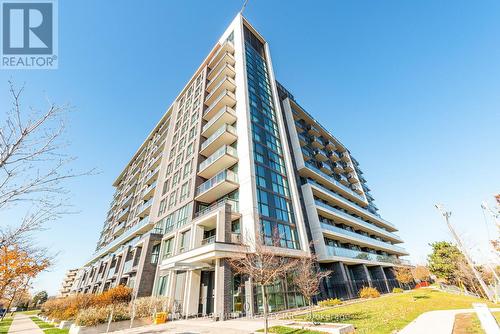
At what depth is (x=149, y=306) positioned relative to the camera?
19.0 m

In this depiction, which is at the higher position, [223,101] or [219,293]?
[223,101]

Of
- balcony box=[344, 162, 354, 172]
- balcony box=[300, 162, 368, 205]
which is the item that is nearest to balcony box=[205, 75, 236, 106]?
balcony box=[300, 162, 368, 205]

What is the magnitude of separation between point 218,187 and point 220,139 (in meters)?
6.67

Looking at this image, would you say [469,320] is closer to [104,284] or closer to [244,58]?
[244,58]

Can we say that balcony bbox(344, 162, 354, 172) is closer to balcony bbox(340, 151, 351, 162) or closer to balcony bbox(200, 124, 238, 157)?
balcony bbox(340, 151, 351, 162)

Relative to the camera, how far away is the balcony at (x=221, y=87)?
1245 inches

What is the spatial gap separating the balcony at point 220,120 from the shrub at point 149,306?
19842 millimetres

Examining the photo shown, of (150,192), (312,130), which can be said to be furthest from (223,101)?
(312,130)

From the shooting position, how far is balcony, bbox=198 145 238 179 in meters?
24.4

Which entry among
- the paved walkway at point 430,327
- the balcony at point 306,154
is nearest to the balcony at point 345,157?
the balcony at point 306,154

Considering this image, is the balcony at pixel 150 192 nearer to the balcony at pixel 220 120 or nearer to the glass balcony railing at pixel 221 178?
the balcony at pixel 220 120

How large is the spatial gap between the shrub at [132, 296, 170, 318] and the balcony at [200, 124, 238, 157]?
16744 mm

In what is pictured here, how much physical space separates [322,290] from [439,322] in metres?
14.4

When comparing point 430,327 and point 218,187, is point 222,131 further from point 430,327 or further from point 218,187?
point 430,327
